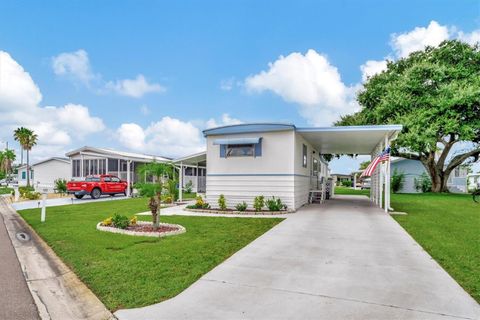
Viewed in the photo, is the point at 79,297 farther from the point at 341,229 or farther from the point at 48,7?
the point at 48,7

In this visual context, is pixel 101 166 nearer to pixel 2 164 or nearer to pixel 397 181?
pixel 397 181


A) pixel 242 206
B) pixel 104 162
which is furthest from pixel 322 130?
pixel 104 162

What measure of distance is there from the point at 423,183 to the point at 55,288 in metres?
28.2

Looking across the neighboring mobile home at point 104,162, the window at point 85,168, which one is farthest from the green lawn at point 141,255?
the window at point 85,168

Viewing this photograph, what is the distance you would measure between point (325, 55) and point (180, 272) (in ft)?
47.8

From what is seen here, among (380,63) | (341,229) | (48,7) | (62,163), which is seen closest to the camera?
(341,229)

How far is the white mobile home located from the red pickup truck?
9.09m

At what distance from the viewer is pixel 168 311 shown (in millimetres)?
3209

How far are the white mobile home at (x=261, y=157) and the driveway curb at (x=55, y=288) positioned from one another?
6706 millimetres

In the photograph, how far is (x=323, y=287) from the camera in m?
3.83

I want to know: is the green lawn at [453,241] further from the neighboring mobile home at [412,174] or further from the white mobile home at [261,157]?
the neighboring mobile home at [412,174]

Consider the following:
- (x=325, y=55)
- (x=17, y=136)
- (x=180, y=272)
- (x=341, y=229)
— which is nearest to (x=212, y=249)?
(x=180, y=272)

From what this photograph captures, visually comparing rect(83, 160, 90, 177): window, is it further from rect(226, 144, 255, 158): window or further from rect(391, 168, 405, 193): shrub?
rect(391, 168, 405, 193): shrub

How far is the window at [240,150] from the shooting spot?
1176 cm
